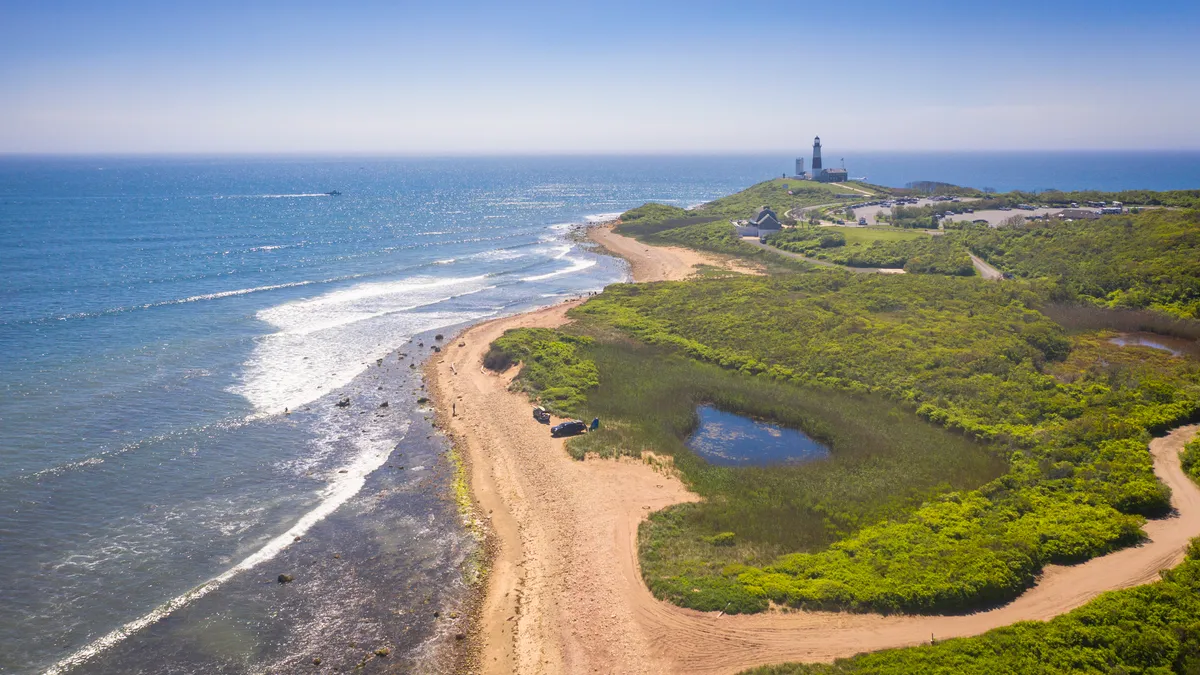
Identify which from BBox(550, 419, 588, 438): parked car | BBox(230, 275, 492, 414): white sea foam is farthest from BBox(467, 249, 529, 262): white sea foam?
BBox(550, 419, 588, 438): parked car

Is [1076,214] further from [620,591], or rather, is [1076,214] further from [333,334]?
[333,334]

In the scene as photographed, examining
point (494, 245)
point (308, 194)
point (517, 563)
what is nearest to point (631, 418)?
point (517, 563)

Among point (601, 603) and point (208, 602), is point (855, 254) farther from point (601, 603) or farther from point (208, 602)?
point (208, 602)

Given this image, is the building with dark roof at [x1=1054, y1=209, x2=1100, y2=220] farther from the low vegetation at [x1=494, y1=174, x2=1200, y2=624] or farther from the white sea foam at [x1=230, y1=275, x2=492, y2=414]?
the white sea foam at [x1=230, y1=275, x2=492, y2=414]

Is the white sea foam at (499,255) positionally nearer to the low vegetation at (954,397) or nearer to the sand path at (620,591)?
the low vegetation at (954,397)

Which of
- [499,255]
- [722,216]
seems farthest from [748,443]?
[722,216]
